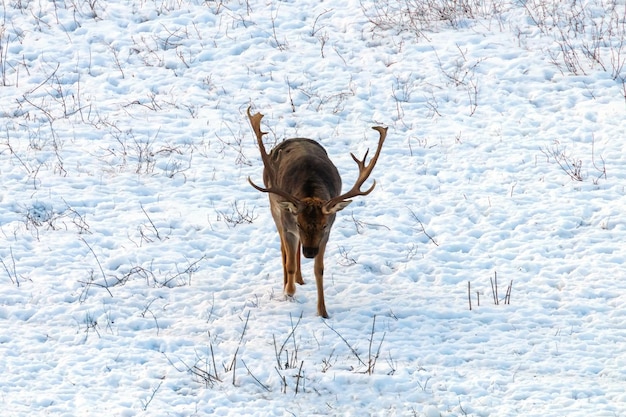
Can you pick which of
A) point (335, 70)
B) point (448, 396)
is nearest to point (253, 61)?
point (335, 70)

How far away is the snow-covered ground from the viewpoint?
6.96m

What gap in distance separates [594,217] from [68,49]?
8.22 metres

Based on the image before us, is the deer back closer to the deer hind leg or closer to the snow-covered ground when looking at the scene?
the deer hind leg

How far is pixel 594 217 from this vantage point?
9984 mm

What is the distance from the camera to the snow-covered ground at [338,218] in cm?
696

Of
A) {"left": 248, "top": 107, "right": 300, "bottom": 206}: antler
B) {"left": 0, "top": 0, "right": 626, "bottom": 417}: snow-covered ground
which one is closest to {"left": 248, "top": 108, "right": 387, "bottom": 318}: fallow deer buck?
{"left": 248, "top": 107, "right": 300, "bottom": 206}: antler

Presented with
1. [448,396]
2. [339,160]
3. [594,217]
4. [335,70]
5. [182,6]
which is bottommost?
[448,396]

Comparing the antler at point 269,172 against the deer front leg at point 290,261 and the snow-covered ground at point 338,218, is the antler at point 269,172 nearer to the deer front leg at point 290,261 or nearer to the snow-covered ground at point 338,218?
the deer front leg at point 290,261

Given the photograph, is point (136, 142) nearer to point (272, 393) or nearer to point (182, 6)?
point (182, 6)

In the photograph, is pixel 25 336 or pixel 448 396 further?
pixel 25 336

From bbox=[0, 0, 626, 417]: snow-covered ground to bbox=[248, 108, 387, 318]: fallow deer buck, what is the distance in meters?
0.38

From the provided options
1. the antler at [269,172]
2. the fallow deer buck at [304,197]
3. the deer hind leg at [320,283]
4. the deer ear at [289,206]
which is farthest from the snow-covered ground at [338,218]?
the antler at [269,172]

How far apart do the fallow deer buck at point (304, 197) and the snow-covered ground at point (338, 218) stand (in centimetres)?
38

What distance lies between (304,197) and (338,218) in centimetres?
207
